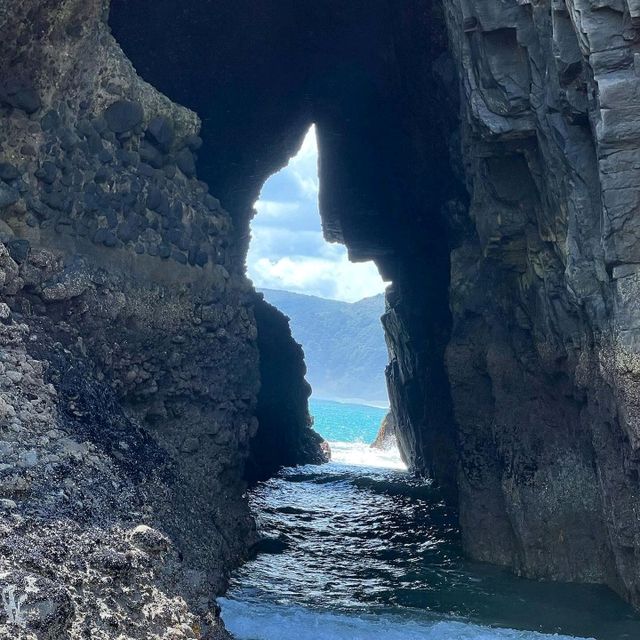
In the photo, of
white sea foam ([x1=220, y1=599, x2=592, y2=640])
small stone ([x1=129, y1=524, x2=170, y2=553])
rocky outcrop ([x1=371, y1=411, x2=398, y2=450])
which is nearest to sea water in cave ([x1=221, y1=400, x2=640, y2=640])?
white sea foam ([x1=220, y1=599, x2=592, y2=640])

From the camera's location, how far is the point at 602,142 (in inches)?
366

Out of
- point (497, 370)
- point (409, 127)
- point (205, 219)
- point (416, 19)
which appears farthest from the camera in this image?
point (409, 127)

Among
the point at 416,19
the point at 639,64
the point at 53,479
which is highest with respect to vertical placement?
the point at 416,19

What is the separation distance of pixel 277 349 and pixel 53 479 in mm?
18766

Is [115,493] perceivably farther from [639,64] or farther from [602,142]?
[639,64]

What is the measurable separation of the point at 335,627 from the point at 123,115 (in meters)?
6.98

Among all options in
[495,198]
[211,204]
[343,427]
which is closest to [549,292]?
[495,198]

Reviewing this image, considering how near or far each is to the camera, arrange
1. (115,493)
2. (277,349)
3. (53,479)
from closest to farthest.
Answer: (53,479) < (115,493) < (277,349)

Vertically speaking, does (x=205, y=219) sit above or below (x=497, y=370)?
above

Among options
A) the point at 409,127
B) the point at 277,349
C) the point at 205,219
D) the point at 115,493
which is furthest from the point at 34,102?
the point at 277,349

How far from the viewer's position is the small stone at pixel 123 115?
11055 millimetres

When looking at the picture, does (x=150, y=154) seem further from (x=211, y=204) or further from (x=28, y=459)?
(x=28, y=459)

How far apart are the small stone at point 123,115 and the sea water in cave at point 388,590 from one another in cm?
616

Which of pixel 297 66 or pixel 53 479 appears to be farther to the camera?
pixel 297 66
